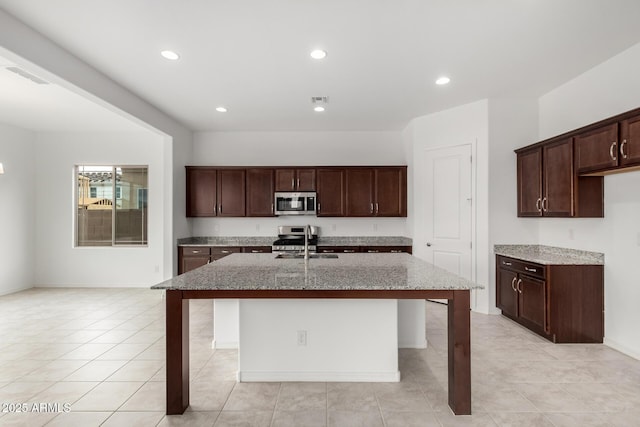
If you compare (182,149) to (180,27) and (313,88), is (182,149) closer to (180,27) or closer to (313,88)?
(313,88)

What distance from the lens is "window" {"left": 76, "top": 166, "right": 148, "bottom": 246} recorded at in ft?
19.3

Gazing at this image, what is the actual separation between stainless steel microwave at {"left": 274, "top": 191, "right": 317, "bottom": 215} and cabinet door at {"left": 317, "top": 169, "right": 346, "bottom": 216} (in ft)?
0.45

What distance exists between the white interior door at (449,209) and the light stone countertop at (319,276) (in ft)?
5.56

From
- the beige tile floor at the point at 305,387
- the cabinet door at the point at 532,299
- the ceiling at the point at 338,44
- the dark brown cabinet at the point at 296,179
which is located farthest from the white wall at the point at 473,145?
the dark brown cabinet at the point at 296,179

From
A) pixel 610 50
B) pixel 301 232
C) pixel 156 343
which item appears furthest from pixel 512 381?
pixel 301 232

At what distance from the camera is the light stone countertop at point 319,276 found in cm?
205

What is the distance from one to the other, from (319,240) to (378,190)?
1.31 m

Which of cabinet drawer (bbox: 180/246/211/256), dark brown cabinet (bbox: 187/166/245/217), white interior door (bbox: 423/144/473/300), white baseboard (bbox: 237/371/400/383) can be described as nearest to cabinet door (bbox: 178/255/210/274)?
cabinet drawer (bbox: 180/246/211/256)

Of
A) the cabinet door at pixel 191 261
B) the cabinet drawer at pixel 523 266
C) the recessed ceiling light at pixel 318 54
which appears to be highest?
the recessed ceiling light at pixel 318 54

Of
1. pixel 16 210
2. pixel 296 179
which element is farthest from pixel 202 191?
pixel 16 210

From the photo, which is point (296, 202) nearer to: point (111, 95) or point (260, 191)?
point (260, 191)

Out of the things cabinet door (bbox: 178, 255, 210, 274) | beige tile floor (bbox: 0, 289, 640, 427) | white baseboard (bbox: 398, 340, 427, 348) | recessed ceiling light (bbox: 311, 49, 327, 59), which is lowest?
beige tile floor (bbox: 0, 289, 640, 427)

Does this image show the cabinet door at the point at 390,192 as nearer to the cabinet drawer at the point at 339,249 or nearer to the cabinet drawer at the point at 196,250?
the cabinet drawer at the point at 339,249

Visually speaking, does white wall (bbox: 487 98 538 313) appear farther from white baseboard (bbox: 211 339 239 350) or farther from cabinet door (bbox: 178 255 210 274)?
cabinet door (bbox: 178 255 210 274)
